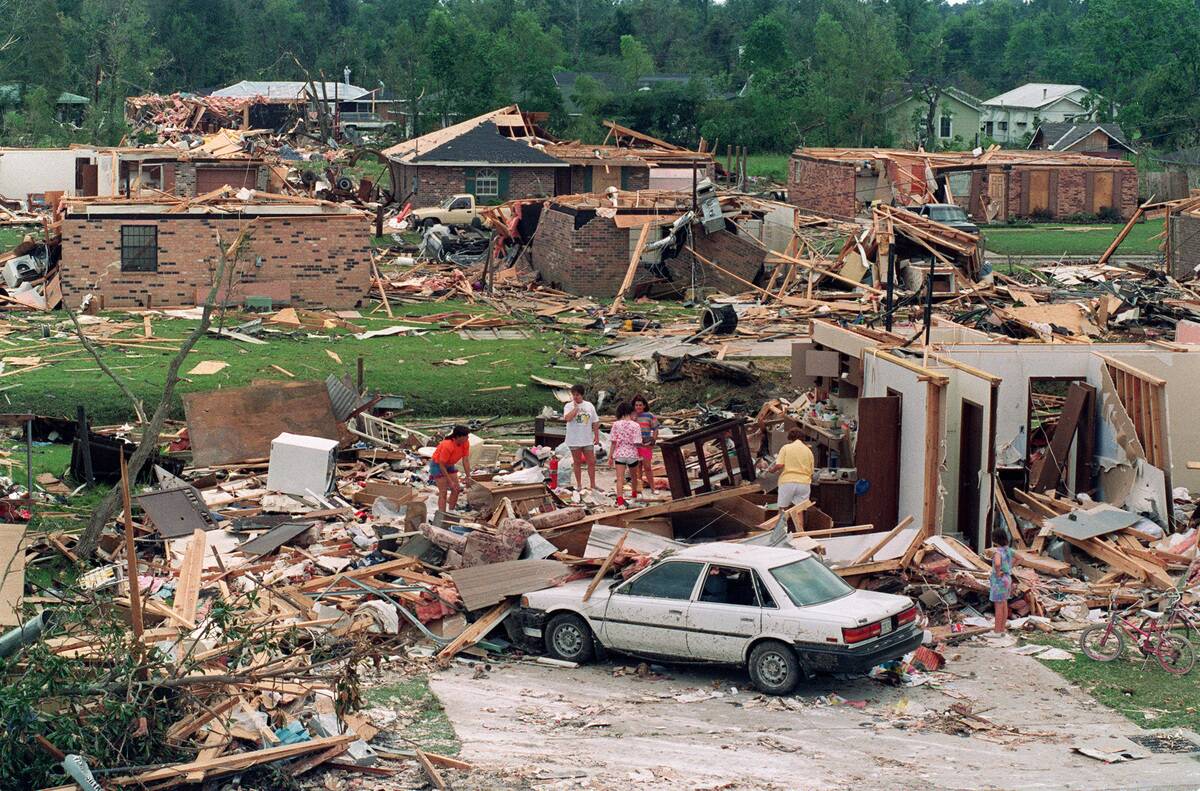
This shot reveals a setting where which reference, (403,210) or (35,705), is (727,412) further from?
(403,210)

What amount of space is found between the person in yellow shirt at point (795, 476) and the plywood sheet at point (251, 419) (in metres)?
6.60

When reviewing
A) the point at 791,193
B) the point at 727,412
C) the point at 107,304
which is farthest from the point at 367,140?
the point at 727,412

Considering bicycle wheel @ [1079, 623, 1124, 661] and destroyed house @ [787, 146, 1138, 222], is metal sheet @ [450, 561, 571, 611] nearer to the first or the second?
bicycle wheel @ [1079, 623, 1124, 661]

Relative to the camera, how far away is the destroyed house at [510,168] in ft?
175

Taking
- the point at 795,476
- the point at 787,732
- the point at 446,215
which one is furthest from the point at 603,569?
the point at 446,215

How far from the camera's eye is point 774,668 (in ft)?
43.7

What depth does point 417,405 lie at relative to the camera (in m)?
→ 25.4

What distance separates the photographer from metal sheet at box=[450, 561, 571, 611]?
48.3ft

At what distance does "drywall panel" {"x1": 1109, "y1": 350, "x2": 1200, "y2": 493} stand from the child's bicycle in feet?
18.4

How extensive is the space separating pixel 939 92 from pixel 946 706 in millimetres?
71983

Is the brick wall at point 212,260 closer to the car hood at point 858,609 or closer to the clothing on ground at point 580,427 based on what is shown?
the clothing on ground at point 580,427

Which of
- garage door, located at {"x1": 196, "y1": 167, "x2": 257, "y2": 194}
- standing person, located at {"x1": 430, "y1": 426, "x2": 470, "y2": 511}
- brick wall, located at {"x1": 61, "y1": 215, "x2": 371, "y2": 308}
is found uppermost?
garage door, located at {"x1": 196, "y1": 167, "x2": 257, "y2": 194}

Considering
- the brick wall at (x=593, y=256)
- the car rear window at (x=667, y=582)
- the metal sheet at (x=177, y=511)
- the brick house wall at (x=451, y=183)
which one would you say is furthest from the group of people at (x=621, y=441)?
the brick house wall at (x=451, y=183)

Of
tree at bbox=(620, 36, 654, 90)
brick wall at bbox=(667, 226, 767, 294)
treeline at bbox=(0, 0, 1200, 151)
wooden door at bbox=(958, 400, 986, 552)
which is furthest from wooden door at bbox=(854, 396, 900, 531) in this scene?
tree at bbox=(620, 36, 654, 90)
